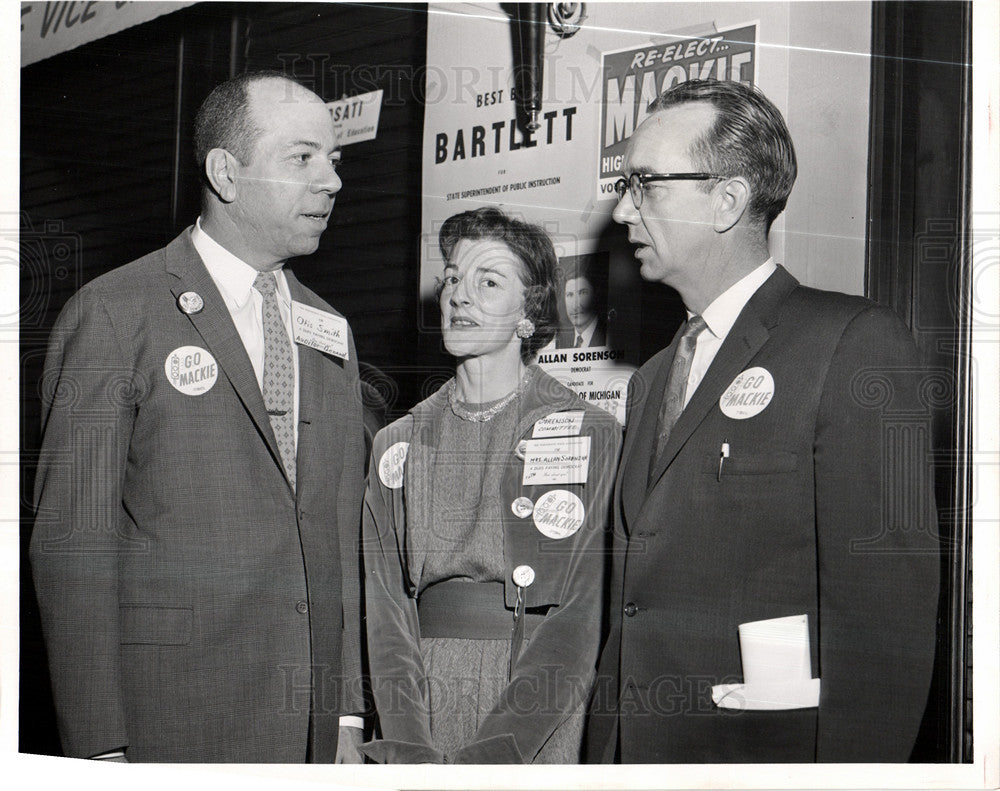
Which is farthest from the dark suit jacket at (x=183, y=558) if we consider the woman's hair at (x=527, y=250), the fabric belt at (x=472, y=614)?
the woman's hair at (x=527, y=250)

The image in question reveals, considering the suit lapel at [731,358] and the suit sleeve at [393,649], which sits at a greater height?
the suit lapel at [731,358]

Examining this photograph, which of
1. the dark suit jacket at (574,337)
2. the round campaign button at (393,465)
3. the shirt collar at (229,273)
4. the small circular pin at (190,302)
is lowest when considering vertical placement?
the round campaign button at (393,465)

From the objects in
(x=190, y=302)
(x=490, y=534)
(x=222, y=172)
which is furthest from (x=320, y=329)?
(x=490, y=534)

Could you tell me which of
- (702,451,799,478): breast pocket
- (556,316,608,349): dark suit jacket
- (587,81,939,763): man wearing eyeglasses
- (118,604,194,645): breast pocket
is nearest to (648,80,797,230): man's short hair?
(587,81,939,763): man wearing eyeglasses

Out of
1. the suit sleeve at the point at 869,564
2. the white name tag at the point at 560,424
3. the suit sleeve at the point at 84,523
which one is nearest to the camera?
the suit sleeve at the point at 869,564

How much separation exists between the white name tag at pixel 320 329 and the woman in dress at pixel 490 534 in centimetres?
26

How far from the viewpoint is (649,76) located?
2818mm

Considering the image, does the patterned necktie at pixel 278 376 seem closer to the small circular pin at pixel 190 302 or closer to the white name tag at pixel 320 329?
the white name tag at pixel 320 329

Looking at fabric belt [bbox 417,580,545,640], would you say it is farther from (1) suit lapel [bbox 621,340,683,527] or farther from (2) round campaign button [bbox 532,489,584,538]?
(1) suit lapel [bbox 621,340,683,527]

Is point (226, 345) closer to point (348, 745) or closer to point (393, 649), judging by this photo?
point (393, 649)

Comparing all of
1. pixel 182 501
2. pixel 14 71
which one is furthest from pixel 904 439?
pixel 14 71

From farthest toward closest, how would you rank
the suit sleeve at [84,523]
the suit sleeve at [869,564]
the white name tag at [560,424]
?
1. the white name tag at [560,424]
2. the suit sleeve at [84,523]
3. the suit sleeve at [869,564]

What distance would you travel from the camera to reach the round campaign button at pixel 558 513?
2.72 metres

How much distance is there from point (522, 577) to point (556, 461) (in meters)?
0.30
